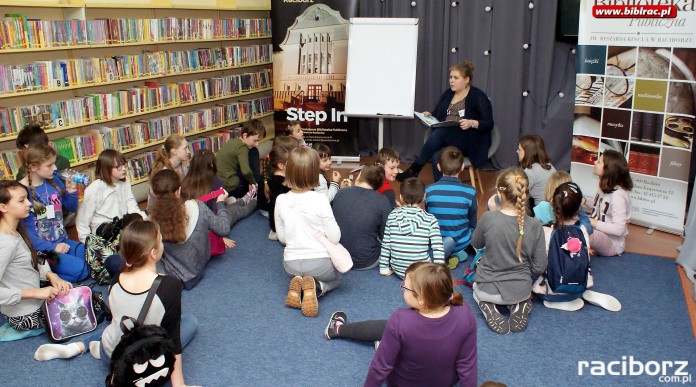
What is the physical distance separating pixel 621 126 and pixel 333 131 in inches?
120

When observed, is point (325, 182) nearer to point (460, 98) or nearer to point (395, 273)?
point (395, 273)

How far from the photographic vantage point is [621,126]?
16.0ft

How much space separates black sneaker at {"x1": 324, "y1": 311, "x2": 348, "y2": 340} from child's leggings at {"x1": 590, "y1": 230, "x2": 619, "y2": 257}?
1.95 meters

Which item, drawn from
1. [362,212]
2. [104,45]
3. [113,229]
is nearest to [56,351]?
[113,229]

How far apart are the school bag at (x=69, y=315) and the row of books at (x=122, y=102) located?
1.83 meters

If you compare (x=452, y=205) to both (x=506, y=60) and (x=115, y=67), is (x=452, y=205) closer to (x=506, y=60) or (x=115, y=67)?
(x=506, y=60)

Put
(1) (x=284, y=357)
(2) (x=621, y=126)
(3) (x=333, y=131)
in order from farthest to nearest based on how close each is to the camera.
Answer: (3) (x=333, y=131) < (2) (x=621, y=126) < (1) (x=284, y=357)

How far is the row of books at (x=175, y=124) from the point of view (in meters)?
5.32

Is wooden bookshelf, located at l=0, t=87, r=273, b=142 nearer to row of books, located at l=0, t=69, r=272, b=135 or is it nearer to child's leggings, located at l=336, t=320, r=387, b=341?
row of books, located at l=0, t=69, r=272, b=135

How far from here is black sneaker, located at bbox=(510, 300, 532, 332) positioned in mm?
3352

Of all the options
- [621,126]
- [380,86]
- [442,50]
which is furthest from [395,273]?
[442,50]

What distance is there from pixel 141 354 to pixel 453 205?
7.47 ft

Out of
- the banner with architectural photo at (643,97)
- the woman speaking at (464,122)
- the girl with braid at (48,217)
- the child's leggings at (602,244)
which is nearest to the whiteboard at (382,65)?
the woman speaking at (464,122)
